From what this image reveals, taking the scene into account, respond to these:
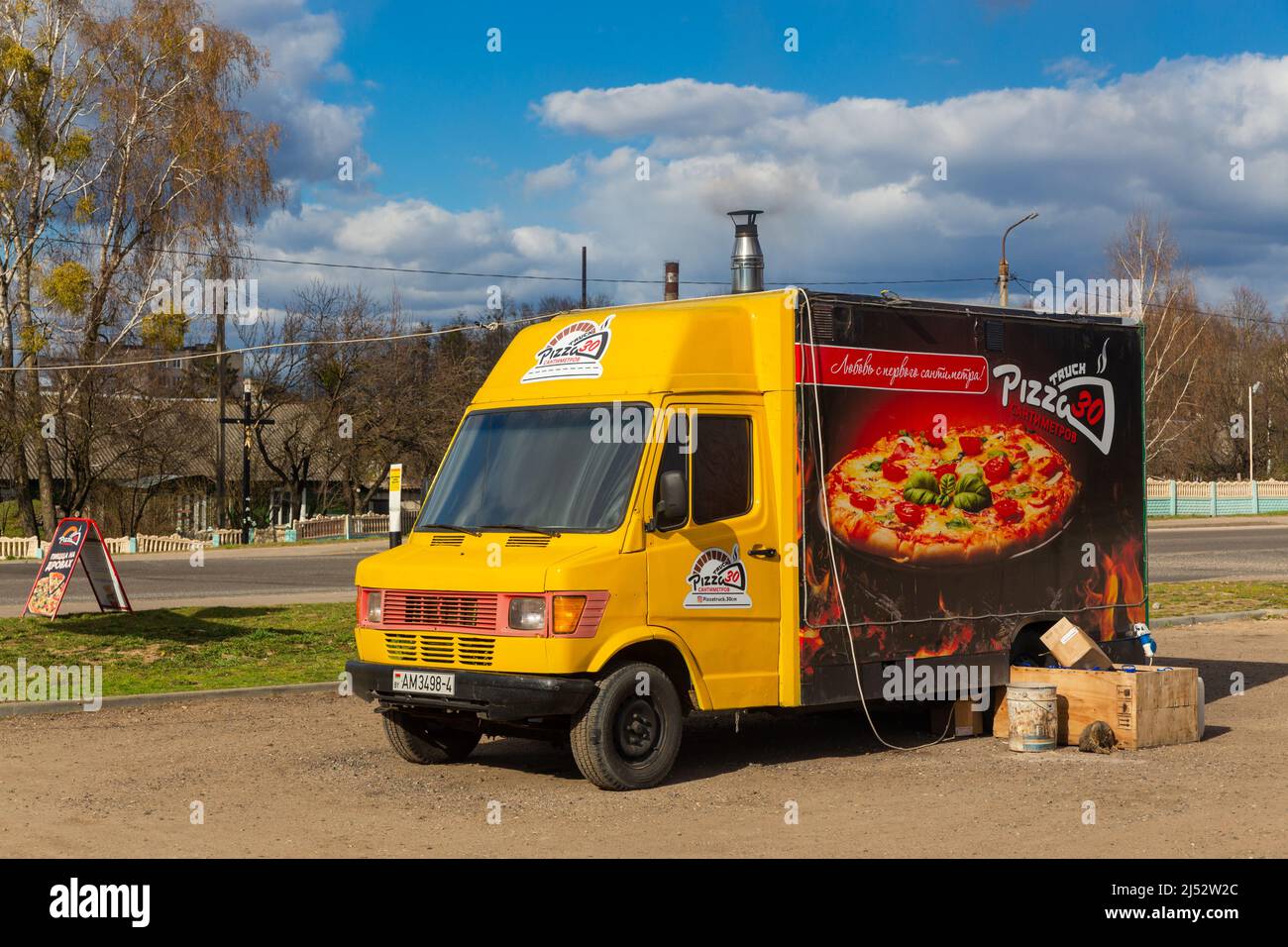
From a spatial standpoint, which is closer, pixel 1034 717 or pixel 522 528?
pixel 522 528

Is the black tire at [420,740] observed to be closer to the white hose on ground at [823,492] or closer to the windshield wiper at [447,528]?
the windshield wiper at [447,528]

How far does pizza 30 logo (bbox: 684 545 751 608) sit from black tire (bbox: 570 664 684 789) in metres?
0.58

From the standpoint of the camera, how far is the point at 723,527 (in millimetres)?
9836

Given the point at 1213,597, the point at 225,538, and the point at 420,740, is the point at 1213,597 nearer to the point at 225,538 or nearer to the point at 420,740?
the point at 420,740

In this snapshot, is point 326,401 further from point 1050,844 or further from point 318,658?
point 1050,844

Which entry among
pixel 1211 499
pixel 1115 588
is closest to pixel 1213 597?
pixel 1115 588

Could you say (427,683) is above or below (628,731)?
above

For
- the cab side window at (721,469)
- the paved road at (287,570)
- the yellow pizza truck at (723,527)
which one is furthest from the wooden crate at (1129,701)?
the paved road at (287,570)

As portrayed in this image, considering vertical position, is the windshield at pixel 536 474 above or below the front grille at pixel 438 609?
above

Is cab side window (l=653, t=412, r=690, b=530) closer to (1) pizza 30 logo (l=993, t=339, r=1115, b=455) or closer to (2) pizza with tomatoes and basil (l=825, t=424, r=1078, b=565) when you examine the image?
(2) pizza with tomatoes and basil (l=825, t=424, r=1078, b=565)

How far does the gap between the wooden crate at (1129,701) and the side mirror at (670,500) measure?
11.1 ft

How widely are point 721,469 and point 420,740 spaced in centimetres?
289

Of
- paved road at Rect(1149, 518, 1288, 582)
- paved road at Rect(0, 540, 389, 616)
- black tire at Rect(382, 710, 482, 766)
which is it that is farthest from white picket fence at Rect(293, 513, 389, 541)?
black tire at Rect(382, 710, 482, 766)

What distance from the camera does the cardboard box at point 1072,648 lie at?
1125 centimetres
